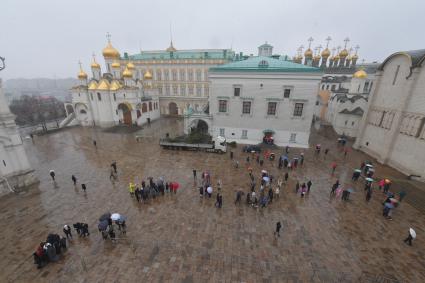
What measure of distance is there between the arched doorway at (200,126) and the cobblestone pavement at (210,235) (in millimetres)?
9085

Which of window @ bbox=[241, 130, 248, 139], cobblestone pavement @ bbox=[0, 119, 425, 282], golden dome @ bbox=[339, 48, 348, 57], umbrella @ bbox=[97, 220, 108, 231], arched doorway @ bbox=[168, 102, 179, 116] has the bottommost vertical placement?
cobblestone pavement @ bbox=[0, 119, 425, 282]

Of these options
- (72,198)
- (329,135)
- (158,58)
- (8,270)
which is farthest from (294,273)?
(158,58)

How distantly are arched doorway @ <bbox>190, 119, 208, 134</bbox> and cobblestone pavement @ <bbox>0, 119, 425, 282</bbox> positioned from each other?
9.09 meters

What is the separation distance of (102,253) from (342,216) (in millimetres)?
14131

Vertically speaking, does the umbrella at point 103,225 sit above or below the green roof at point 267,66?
below

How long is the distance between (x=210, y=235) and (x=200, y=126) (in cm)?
1798

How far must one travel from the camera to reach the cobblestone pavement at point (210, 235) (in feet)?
27.3

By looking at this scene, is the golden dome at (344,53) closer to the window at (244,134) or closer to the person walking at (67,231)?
the window at (244,134)

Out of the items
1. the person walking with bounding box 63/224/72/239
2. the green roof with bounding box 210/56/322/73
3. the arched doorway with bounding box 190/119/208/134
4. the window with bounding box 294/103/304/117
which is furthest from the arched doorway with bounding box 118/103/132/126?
the window with bounding box 294/103/304/117

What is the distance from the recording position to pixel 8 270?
8.37 meters

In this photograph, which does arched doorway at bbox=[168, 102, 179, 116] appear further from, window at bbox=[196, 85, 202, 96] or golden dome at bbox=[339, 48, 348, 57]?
golden dome at bbox=[339, 48, 348, 57]

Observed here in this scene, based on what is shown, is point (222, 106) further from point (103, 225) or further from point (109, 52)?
point (109, 52)

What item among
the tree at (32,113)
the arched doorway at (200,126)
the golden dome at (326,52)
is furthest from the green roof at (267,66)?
the tree at (32,113)

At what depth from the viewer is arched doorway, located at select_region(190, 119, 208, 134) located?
25625mm
